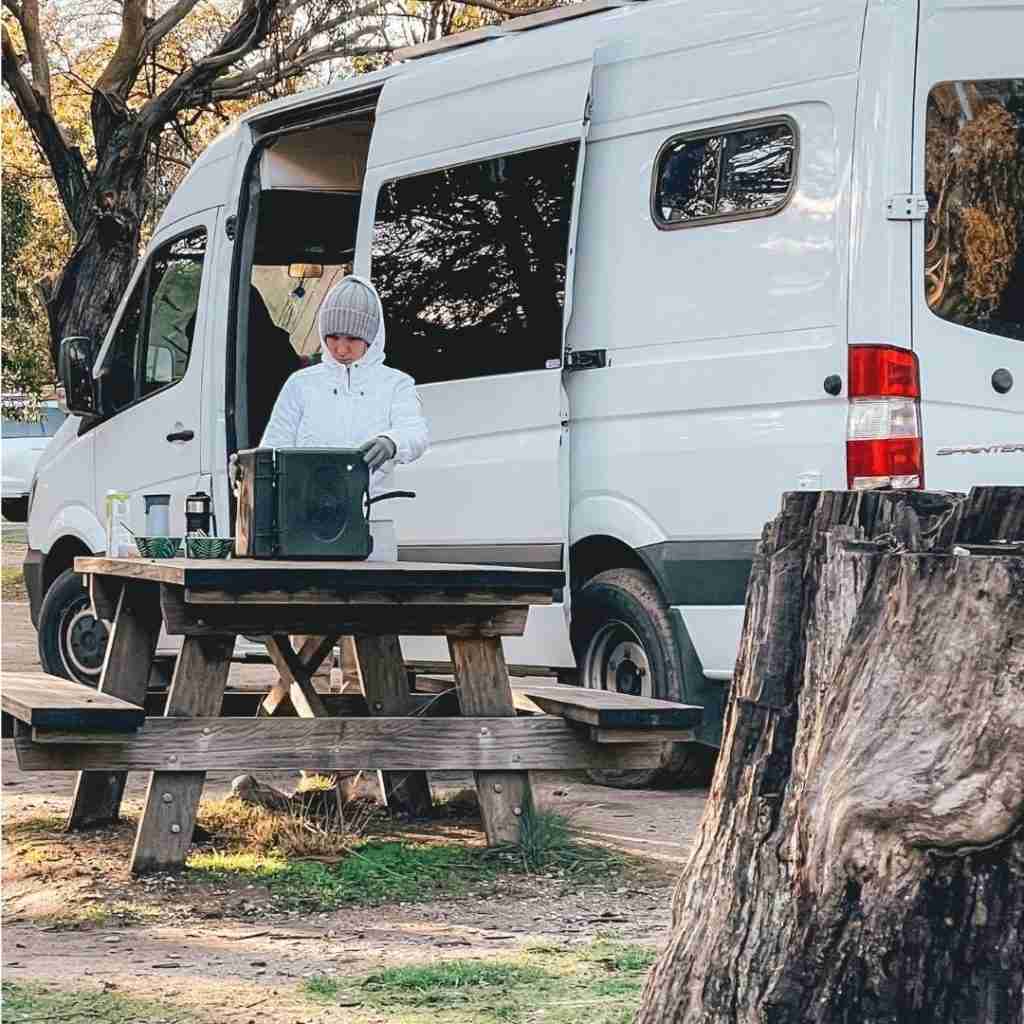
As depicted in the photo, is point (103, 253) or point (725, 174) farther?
point (103, 253)

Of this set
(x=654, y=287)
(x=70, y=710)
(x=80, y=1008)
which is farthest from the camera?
(x=654, y=287)

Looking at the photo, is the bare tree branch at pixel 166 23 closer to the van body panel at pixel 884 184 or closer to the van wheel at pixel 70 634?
the van wheel at pixel 70 634

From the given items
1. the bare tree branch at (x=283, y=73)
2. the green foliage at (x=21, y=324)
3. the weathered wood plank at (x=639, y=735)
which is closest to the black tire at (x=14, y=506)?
the bare tree branch at (x=283, y=73)

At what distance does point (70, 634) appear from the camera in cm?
1012

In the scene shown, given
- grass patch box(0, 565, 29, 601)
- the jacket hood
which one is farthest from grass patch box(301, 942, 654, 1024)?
grass patch box(0, 565, 29, 601)

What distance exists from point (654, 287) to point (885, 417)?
3.75 ft

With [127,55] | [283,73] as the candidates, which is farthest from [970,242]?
[283,73]

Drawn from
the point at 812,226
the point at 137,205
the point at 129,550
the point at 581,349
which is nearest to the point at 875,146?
the point at 812,226

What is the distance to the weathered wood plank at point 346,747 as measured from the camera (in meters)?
5.76

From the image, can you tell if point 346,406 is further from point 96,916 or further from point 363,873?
point 96,916

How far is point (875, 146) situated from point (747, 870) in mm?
4046

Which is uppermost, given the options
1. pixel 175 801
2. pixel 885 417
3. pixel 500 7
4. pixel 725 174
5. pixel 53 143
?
pixel 500 7

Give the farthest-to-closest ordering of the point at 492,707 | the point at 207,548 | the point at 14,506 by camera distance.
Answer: the point at 14,506 < the point at 207,548 < the point at 492,707

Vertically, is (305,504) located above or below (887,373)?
below
